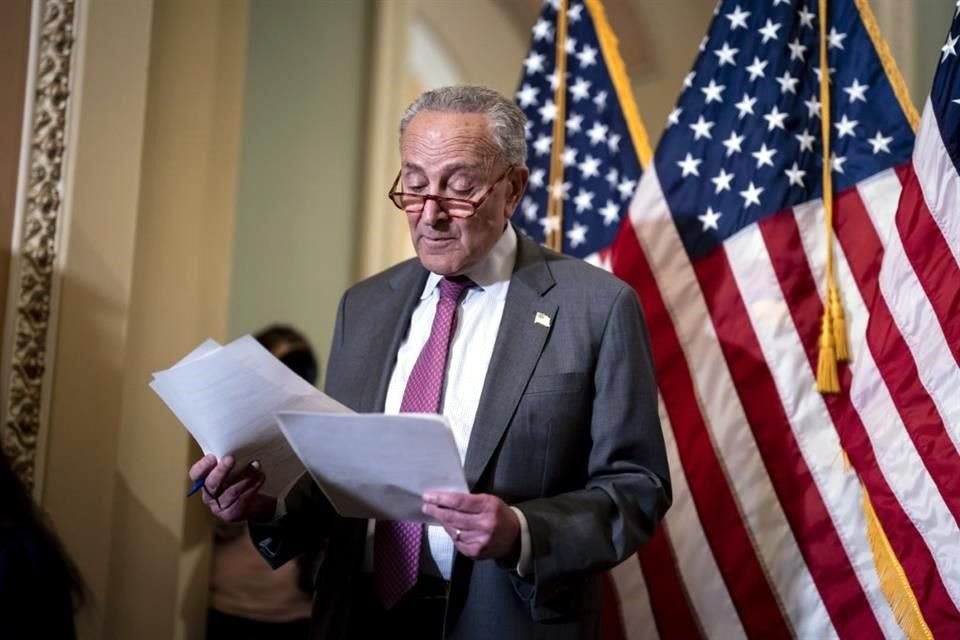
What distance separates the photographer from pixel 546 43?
111 inches

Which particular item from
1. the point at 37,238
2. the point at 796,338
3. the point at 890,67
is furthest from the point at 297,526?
the point at 890,67

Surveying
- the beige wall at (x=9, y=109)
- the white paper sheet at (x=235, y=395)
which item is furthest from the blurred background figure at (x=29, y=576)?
the beige wall at (x=9, y=109)

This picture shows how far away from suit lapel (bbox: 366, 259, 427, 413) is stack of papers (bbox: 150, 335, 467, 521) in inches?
9.1

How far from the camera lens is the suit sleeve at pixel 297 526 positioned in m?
1.77

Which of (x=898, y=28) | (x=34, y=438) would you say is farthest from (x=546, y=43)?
(x=34, y=438)

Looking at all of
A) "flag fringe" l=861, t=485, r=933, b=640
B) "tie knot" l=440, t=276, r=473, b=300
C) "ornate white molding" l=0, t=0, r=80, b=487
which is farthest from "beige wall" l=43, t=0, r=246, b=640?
"flag fringe" l=861, t=485, r=933, b=640

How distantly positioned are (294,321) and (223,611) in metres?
0.94

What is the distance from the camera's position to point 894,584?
1974 millimetres

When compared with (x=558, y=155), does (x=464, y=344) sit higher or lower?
lower

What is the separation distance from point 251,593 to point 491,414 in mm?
1143

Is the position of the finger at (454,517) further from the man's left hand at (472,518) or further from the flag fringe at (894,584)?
the flag fringe at (894,584)

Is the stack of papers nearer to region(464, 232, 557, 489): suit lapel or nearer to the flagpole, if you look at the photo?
region(464, 232, 557, 489): suit lapel

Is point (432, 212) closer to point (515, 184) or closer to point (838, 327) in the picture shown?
point (515, 184)

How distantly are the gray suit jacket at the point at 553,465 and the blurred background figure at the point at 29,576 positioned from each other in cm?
50
